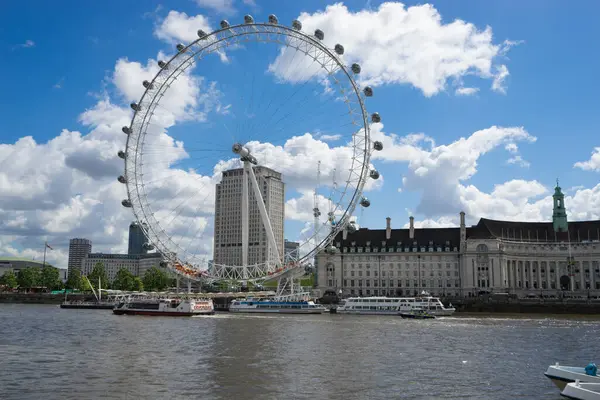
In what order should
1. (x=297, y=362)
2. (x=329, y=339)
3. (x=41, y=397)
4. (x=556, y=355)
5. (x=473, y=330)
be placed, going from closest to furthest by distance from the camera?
(x=41, y=397) → (x=297, y=362) → (x=556, y=355) → (x=329, y=339) → (x=473, y=330)

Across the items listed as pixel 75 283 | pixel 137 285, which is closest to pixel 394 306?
pixel 137 285

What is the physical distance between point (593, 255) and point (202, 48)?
113 meters

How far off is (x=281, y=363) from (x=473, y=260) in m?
121

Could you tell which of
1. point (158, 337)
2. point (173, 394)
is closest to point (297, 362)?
point (173, 394)

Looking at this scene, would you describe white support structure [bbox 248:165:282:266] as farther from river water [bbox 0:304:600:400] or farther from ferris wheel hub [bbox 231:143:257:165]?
river water [bbox 0:304:600:400]

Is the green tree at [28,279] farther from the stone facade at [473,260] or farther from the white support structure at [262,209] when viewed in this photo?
the white support structure at [262,209]

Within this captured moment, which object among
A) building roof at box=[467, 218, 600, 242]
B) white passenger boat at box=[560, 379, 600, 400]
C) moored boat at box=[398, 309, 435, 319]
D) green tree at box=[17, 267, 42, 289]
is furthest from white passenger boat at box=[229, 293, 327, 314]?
green tree at box=[17, 267, 42, 289]

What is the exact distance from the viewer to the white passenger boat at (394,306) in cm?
11338

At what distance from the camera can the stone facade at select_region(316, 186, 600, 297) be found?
507 feet

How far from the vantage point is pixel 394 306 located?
390ft

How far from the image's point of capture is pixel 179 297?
12900 centimetres

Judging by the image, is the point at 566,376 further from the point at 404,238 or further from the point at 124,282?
the point at 124,282

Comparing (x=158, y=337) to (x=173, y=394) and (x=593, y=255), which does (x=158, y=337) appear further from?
(x=593, y=255)

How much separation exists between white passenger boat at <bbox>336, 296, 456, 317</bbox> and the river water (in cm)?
4393
